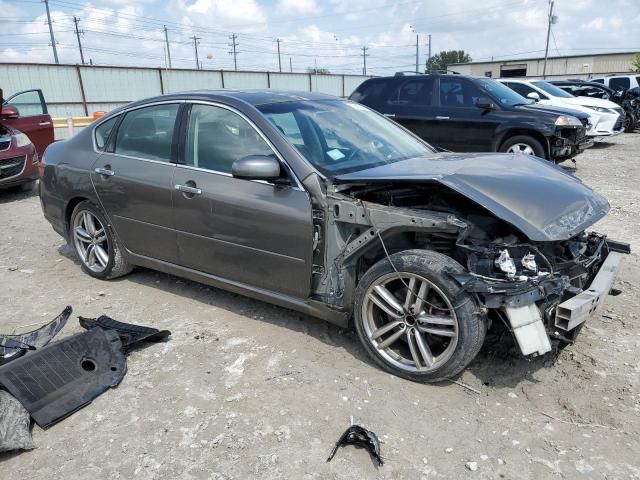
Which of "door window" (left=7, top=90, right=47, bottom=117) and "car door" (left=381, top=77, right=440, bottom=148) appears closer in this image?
"car door" (left=381, top=77, right=440, bottom=148)

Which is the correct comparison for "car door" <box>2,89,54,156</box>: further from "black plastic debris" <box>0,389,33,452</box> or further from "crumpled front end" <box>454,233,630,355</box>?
"crumpled front end" <box>454,233,630,355</box>

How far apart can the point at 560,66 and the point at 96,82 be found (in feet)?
166

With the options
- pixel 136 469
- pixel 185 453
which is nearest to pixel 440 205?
pixel 185 453

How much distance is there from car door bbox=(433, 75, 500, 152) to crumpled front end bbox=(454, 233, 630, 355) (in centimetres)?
666

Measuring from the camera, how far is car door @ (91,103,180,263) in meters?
4.15

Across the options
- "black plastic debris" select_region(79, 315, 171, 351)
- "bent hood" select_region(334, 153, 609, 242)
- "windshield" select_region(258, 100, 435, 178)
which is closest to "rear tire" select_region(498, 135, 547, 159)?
"windshield" select_region(258, 100, 435, 178)

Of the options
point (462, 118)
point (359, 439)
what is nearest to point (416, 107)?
point (462, 118)

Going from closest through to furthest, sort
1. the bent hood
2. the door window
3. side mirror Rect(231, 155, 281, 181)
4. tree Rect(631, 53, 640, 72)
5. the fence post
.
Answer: the bent hood
side mirror Rect(231, 155, 281, 181)
the door window
the fence post
tree Rect(631, 53, 640, 72)

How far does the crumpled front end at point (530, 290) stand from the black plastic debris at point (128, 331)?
216cm

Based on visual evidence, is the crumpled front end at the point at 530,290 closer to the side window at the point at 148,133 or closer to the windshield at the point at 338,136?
the windshield at the point at 338,136

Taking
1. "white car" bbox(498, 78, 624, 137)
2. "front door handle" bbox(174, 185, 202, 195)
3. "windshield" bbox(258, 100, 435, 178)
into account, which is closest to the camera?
"windshield" bbox(258, 100, 435, 178)

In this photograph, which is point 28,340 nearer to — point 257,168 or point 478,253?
point 257,168

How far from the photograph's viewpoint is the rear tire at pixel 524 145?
912 centimetres

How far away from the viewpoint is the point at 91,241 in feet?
16.3
